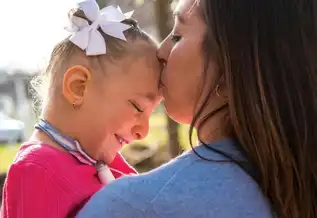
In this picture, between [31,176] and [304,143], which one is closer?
[304,143]

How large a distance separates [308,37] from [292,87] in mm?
104

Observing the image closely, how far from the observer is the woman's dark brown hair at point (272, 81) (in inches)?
54.0

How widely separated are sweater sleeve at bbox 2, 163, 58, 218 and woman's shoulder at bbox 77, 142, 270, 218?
250mm

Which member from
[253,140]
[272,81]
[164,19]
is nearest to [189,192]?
[253,140]

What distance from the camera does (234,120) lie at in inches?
54.6

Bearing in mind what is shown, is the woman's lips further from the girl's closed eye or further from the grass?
the grass

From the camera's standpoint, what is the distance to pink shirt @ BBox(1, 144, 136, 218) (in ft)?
5.28

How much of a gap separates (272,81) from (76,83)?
0.59 m

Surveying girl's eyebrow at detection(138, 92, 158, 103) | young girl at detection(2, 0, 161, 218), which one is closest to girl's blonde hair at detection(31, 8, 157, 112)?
young girl at detection(2, 0, 161, 218)

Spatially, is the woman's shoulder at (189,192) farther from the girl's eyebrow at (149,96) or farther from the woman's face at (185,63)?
the girl's eyebrow at (149,96)

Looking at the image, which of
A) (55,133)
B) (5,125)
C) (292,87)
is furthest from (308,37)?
(5,125)

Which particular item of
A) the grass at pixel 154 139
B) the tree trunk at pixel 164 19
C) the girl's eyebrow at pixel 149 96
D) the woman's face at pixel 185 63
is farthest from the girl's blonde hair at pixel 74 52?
the grass at pixel 154 139

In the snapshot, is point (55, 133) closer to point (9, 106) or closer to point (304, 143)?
point (304, 143)

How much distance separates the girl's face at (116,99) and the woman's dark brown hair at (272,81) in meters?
0.41
